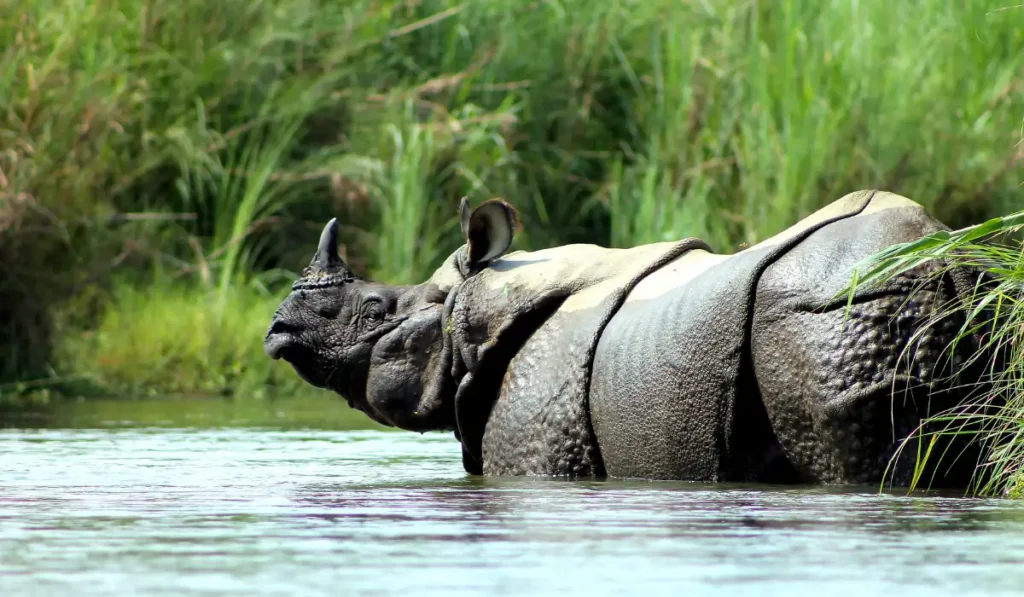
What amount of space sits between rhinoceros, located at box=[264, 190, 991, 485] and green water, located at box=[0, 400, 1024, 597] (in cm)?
17

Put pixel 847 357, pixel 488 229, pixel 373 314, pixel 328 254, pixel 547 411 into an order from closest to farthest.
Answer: pixel 847 357, pixel 547 411, pixel 488 229, pixel 373 314, pixel 328 254

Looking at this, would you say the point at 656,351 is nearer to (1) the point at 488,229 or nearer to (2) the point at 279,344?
(1) the point at 488,229

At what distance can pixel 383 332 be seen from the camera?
6.37 metres

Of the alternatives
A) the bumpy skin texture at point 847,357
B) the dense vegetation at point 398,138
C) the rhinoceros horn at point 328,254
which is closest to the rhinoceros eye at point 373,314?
the rhinoceros horn at point 328,254

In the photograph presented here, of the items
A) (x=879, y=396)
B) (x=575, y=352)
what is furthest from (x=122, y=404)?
(x=879, y=396)

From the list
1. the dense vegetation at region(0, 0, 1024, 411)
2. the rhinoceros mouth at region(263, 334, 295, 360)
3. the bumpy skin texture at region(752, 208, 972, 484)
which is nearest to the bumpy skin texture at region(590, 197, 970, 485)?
the bumpy skin texture at region(752, 208, 972, 484)

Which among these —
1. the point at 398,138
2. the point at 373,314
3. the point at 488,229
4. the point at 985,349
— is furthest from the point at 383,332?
the point at 398,138

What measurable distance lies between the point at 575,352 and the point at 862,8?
260 inches

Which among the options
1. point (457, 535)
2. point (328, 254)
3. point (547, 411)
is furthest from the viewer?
point (328, 254)

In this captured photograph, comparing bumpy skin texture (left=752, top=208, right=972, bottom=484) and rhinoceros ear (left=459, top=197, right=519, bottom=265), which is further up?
rhinoceros ear (left=459, top=197, right=519, bottom=265)

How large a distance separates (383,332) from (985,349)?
2.21 m

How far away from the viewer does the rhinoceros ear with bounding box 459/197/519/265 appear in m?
6.18

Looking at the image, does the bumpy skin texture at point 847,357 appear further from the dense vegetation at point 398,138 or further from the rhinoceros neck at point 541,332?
the dense vegetation at point 398,138

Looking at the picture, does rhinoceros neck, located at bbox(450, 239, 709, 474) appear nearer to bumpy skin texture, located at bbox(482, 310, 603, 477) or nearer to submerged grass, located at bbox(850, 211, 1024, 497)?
bumpy skin texture, located at bbox(482, 310, 603, 477)
